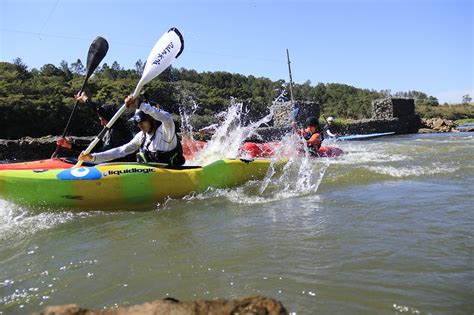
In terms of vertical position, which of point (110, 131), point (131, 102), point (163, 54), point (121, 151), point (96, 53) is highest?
point (96, 53)

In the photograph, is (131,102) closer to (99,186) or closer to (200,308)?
(99,186)

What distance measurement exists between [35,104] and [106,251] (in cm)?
1701

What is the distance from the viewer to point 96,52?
20.5 feet

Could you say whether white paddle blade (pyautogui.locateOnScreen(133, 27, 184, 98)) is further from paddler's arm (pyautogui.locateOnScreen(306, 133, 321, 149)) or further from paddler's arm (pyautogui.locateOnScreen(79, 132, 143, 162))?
paddler's arm (pyautogui.locateOnScreen(306, 133, 321, 149))

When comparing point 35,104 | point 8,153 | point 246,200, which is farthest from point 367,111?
point 246,200

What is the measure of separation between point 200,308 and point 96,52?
554 centimetres

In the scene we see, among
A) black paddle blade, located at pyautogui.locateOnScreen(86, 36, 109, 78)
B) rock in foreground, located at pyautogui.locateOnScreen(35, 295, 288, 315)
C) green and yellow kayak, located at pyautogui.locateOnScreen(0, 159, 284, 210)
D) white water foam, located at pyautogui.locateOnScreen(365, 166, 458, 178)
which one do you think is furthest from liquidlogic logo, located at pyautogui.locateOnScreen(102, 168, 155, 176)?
white water foam, located at pyautogui.locateOnScreen(365, 166, 458, 178)

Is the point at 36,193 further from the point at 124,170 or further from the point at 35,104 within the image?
the point at 35,104

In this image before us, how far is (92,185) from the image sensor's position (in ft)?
15.1

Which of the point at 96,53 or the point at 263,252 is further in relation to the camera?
the point at 96,53

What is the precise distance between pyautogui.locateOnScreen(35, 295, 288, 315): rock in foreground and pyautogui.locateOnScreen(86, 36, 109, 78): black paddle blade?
5294 millimetres

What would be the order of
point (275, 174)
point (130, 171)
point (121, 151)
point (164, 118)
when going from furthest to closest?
1. point (275, 174)
2. point (121, 151)
3. point (164, 118)
4. point (130, 171)

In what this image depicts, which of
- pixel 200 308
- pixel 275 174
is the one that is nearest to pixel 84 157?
pixel 275 174

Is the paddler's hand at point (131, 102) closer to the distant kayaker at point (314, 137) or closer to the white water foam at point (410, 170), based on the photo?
the white water foam at point (410, 170)
